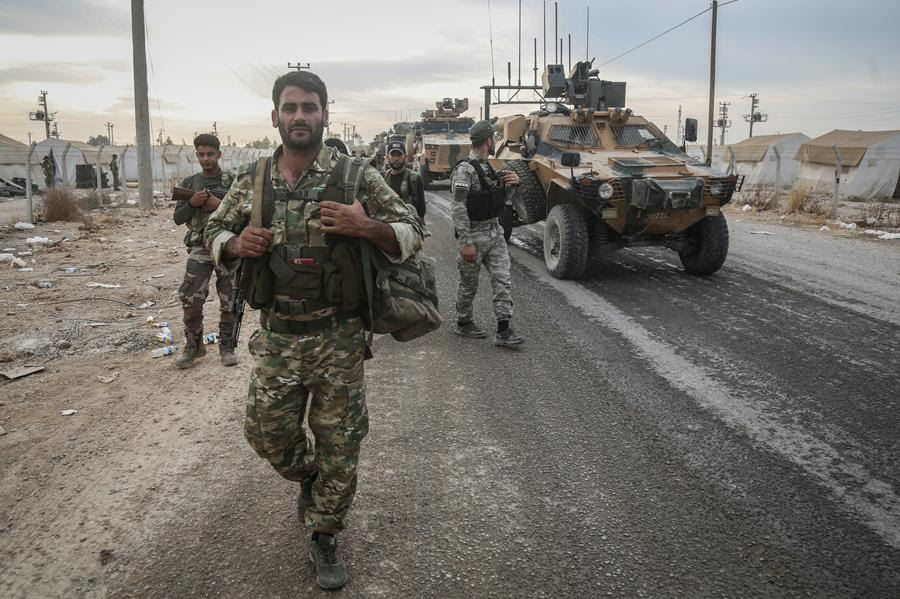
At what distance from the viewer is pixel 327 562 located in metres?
2.33

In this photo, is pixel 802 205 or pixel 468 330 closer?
pixel 468 330

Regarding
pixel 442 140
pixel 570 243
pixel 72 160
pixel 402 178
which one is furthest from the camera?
pixel 72 160

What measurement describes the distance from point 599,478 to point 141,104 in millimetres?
16158

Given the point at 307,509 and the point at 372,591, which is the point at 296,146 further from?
the point at 372,591

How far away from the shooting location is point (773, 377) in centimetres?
424

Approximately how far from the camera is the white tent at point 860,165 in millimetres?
19812

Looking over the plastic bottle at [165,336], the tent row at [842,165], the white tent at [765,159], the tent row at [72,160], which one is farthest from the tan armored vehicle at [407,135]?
the plastic bottle at [165,336]

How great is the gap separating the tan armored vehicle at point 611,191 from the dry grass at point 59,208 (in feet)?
31.7

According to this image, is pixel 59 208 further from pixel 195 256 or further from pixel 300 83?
pixel 300 83

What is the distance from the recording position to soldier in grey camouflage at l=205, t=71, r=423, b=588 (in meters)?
2.22

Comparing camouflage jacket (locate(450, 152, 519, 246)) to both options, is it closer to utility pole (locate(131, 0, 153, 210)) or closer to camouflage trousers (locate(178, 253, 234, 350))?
camouflage trousers (locate(178, 253, 234, 350))

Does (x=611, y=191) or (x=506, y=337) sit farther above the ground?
(x=611, y=191)

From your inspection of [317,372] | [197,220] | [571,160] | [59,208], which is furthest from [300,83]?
[59,208]

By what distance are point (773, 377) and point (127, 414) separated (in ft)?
13.2
